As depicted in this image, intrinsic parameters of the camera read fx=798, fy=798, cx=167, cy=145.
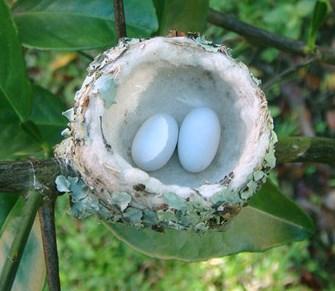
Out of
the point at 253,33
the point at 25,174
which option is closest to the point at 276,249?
the point at 253,33

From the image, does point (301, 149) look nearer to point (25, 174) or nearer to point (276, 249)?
point (25, 174)

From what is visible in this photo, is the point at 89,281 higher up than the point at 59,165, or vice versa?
the point at 59,165

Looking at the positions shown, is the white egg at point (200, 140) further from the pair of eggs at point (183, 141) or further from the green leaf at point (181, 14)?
the green leaf at point (181, 14)

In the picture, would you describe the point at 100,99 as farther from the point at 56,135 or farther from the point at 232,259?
the point at 232,259

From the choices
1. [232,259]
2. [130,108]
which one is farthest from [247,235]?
[232,259]

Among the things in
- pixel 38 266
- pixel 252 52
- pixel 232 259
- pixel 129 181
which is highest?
pixel 129 181

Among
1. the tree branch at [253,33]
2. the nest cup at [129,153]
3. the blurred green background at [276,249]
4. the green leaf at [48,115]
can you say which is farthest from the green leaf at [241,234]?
the blurred green background at [276,249]

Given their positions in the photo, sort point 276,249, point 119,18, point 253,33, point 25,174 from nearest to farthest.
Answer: point 25,174 → point 119,18 → point 253,33 → point 276,249
